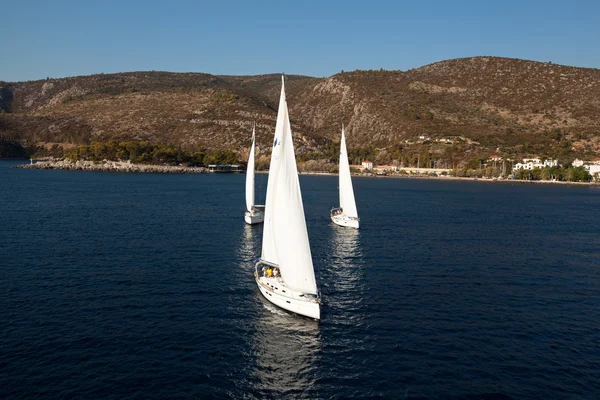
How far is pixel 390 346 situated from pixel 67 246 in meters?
38.1

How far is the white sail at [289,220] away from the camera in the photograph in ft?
97.2

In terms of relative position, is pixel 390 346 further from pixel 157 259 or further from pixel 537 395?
pixel 157 259

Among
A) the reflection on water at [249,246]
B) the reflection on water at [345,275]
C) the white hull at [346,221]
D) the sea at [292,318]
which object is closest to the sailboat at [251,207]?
the reflection on water at [249,246]

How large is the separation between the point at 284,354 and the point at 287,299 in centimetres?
574

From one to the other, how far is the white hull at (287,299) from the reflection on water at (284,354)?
19.8 inches

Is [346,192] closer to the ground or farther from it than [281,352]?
farther from it

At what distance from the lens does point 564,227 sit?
72688 mm

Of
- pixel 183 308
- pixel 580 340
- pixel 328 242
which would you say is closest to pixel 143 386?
pixel 183 308

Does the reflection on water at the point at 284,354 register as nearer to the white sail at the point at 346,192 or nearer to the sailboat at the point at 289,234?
the sailboat at the point at 289,234

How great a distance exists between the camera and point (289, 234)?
30.6 m

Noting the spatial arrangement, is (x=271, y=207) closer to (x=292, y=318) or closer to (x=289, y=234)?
(x=289, y=234)

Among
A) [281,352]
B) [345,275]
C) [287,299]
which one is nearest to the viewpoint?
[281,352]

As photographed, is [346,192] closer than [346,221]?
No

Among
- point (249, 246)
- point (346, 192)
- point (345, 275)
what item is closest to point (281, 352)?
point (345, 275)
